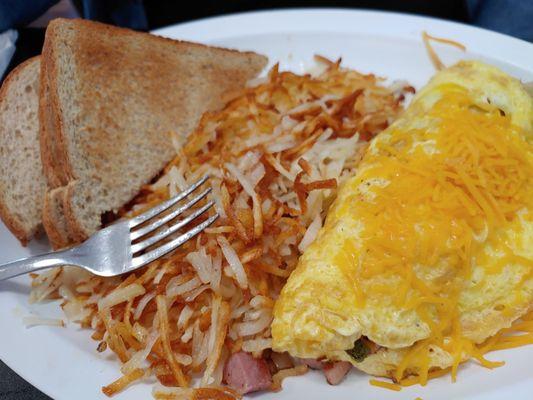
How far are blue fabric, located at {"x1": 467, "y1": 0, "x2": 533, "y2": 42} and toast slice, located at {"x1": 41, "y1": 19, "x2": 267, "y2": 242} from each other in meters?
1.71

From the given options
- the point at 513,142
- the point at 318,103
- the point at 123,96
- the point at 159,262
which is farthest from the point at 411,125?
the point at 123,96

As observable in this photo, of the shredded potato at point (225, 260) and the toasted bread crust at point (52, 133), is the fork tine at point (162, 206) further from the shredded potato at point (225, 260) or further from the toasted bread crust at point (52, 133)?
the toasted bread crust at point (52, 133)

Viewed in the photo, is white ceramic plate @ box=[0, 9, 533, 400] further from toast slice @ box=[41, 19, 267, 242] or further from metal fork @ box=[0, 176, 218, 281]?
toast slice @ box=[41, 19, 267, 242]

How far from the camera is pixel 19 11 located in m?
2.96

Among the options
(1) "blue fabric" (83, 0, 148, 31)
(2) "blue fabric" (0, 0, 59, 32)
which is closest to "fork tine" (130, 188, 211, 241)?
(2) "blue fabric" (0, 0, 59, 32)

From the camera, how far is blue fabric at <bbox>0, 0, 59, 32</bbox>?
2904mm

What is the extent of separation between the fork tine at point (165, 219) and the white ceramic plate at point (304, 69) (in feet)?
1.31

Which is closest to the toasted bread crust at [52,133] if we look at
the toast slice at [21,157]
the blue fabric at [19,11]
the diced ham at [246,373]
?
the toast slice at [21,157]

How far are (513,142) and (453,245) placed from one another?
51 cm

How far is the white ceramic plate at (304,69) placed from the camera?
1658 mm

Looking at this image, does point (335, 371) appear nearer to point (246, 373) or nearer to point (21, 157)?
point (246, 373)

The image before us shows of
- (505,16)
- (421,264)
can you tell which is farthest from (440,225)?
(505,16)

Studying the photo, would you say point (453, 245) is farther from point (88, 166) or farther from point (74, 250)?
point (88, 166)

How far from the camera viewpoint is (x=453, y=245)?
1.60m
